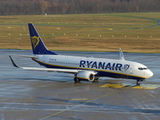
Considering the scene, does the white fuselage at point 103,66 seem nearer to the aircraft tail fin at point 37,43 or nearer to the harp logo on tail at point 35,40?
the aircraft tail fin at point 37,43

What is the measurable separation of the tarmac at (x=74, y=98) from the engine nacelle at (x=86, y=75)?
950 millimetres

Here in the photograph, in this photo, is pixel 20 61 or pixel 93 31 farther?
pixel 93 31

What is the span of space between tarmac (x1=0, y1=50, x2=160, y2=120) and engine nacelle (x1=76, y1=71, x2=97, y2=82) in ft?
3.12

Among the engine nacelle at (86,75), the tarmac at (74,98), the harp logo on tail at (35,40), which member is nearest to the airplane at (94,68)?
the engine nacelle at (86,75)

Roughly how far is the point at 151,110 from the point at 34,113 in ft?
40.2

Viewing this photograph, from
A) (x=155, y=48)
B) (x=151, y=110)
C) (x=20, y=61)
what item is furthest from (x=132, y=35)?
(x=151, y=110)

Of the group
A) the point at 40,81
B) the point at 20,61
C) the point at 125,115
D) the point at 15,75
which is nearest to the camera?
the point at 125,115

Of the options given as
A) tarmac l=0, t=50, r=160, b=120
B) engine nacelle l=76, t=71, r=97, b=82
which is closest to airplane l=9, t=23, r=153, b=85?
engine nacelle l=76, t=71, r=97, b=82

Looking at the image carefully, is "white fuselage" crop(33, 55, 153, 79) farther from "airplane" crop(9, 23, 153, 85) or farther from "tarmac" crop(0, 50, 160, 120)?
"tarmac" crop(0, 50, 160, 120)

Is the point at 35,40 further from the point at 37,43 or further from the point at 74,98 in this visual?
the point at 74,98

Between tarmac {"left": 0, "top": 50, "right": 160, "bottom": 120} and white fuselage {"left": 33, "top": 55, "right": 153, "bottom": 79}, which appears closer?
tarmac {"left": 0, "top": 50, "right": 160, "bottom": 120}

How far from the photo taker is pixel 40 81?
184ft

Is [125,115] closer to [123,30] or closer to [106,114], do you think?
[106,114]

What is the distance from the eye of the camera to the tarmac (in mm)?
35719
